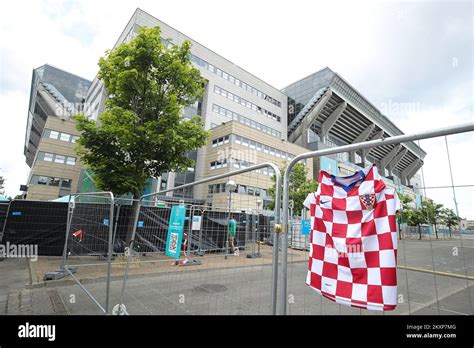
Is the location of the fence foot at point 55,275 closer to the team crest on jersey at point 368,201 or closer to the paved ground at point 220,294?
the paved ground at point 220,294

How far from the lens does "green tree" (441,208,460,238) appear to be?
2047mm

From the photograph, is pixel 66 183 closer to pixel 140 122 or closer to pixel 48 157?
pixel 48 157

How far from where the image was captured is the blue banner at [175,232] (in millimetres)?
4438

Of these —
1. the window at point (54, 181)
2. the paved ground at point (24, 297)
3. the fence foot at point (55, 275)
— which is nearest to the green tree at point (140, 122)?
the fence foot at point (55, 275)

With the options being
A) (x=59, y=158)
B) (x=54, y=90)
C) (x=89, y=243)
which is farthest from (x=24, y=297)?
(x=54, y=90)

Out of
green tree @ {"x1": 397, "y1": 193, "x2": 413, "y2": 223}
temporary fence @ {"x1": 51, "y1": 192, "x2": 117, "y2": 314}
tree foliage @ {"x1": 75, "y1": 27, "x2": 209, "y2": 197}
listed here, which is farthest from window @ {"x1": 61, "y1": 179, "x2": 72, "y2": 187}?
green tree @ {"x1": 397, "y1": 193, "x2": 413, "y2": 223}

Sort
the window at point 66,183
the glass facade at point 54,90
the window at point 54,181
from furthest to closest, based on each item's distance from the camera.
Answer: the glass facade at point 54,90 → the window at point 66,183 → the window at point 54,181

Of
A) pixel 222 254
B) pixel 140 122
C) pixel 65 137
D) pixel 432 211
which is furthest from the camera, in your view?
pixel 65 137

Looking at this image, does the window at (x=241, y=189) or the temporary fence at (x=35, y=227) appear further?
the window at (x=241, y=189)

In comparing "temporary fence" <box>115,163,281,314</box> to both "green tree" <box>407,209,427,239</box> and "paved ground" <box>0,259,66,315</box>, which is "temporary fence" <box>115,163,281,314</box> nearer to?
"paved ground" <box>0,259,66,315</box>

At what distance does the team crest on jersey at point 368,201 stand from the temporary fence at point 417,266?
1.48ft

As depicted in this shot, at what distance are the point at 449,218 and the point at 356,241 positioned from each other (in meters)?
0.83

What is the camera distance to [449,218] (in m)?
2.11
